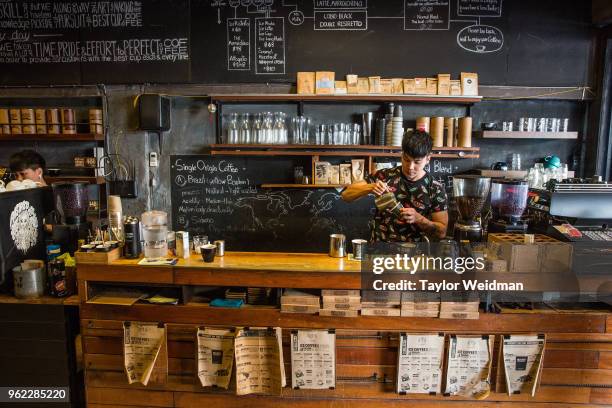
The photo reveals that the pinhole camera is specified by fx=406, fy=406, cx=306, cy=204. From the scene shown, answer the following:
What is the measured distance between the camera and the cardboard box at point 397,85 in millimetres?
3793

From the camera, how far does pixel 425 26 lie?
12.6ft

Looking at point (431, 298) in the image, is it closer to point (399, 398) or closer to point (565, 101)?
point (399, 398)

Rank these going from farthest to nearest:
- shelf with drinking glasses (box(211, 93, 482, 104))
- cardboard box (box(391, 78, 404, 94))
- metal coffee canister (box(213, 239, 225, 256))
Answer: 1. cardboard box (box(391, 78, 404, 94))
2. shelf with drinking glasses (box(211, 93, 482, 104))
3. metal coffee canister (box(213, 239, 225, 256))

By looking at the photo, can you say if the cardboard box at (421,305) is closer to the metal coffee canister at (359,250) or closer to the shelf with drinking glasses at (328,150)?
the metal coffee canister at (359,250)

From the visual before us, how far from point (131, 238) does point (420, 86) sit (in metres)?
2.85

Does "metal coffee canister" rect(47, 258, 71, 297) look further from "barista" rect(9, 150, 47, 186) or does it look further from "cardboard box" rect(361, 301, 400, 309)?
"cardboard box" rect(361, 301, 400, 309)

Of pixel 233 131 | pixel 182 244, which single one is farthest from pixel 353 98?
pixel 182 244

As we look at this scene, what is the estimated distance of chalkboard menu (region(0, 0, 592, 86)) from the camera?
151 inches

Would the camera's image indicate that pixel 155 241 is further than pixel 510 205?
Yes

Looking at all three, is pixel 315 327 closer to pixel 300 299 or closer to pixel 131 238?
pixel 300 299

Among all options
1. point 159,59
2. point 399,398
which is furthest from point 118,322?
point 159,59

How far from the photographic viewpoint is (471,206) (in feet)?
7.18

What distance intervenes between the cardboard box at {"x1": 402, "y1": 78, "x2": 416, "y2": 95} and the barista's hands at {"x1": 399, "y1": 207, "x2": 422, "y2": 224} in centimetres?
184

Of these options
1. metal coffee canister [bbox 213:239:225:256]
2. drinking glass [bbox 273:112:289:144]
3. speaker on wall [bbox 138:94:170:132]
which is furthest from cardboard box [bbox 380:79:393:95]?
metal coffee canister [bbox 213:239:225:256]
